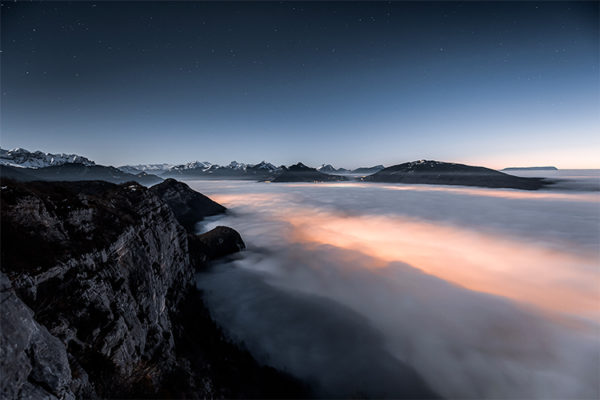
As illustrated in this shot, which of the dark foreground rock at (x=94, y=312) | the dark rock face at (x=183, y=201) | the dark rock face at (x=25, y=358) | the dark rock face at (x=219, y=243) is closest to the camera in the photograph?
the dark rock face at (x=25, y=358)

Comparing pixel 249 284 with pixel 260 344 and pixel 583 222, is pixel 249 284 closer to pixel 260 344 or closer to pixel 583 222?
pixel 260 344


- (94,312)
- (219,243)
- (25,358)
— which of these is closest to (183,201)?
(219,243)

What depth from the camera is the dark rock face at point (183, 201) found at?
58.3 meters

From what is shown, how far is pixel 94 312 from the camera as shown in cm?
895

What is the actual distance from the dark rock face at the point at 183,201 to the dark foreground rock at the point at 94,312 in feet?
143

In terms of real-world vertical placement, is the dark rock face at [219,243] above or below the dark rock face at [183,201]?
below

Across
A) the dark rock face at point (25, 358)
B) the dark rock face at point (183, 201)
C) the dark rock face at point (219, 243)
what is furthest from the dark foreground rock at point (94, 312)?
the dark rock face at point (183, 201)

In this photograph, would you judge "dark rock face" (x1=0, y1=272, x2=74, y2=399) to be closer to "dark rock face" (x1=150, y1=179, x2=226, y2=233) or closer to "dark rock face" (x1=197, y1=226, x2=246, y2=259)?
"dark rock face" (x1=197, y1=226, x2=246, y2=259)

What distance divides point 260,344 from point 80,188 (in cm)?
2498

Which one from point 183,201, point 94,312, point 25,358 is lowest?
point 94,312

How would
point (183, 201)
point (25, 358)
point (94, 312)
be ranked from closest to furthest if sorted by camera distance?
point (25, 358)
point (94, 312)
point (183, 201)

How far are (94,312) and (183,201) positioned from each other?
60.7 metres

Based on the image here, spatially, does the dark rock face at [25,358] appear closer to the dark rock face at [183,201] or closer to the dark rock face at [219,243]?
the dark rock face at [219,243]

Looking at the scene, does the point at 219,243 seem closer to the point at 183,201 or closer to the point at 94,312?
the point at 94,312
